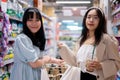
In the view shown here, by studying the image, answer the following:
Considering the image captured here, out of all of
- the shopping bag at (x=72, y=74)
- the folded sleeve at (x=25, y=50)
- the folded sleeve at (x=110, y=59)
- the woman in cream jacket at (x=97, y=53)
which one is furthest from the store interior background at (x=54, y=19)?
the folded sleeve at (x=110, y=59)

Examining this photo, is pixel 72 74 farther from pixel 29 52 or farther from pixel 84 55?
pixel 29 52

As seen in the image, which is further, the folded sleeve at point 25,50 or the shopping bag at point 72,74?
the shopping bag at point 72,74

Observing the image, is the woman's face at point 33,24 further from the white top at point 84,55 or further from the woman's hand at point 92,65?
the woman's hand at point 92,65

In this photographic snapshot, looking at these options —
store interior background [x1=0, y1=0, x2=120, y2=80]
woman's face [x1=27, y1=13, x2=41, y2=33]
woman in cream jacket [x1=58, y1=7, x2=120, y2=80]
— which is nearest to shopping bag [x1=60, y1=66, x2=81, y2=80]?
woman in cream jacket [x1=58, y1=7, x2=120, y2=80]

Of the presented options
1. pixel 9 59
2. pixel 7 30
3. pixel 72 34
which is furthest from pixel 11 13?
pixel 72 34

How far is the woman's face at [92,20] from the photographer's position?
281 centimetres

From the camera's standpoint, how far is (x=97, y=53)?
8.80ft

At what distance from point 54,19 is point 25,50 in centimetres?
818

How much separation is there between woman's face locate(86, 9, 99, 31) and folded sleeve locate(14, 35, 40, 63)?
0.76m

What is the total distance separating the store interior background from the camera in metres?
3.46

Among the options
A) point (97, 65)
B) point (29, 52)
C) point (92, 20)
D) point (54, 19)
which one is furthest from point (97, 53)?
point (54, 19)

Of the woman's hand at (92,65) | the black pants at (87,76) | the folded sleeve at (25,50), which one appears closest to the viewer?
the folded sleeve at (25,50)

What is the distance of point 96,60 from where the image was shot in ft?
8.86

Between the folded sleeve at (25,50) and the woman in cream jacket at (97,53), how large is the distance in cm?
60
